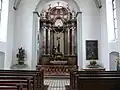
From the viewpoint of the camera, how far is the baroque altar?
1797 cm

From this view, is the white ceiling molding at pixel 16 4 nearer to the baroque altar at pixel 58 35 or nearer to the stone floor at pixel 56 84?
the baroque altar at pixel 58 35

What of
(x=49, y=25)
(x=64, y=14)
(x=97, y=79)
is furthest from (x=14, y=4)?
(x=97, y=79)

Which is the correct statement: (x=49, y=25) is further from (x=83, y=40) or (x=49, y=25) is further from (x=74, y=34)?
(x=83, y=40)

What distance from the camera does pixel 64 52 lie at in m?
19.4

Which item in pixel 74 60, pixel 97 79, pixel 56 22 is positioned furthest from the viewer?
pixel 56 22

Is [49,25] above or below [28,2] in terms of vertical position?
below

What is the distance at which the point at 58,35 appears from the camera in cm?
1986

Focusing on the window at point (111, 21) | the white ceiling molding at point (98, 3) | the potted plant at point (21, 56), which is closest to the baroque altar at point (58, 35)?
the potted plant at point (21, 56)

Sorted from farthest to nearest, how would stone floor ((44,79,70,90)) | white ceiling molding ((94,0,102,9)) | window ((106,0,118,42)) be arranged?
white ceiling molding ((94,0,102,9)) < window ((106,0,118,42)) < stone floor ((44,79,70,90))

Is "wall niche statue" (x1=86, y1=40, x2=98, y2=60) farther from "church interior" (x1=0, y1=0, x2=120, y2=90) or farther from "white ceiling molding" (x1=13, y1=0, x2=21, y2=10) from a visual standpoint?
"white ceiling molding" (x1=13, y1=0, x2=21, y2=10)

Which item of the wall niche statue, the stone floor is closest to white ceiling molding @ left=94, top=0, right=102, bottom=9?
the wall niche statue

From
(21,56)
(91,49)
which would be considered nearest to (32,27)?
(21,56)

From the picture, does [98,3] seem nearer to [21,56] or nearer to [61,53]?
[61,53]

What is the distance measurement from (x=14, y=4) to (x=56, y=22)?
5993 mm
